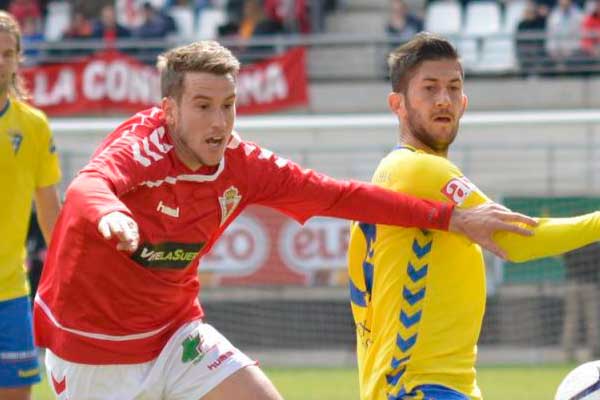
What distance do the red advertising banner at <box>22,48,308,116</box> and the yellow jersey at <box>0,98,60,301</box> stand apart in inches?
445

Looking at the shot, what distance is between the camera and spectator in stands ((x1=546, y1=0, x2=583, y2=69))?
18047mm

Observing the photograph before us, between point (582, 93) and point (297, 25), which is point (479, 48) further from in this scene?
point (297, 25)

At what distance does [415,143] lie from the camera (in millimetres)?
4973

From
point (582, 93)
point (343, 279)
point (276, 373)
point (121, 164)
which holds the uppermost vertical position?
point (121, 164)

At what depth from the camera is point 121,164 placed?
15.5 ft

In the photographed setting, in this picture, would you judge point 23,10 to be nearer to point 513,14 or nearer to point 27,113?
point 513,14

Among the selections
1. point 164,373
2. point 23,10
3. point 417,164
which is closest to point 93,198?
point 164,373

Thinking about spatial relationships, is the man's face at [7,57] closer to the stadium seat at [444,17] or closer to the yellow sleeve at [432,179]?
the yellow sleeve at [432,179]

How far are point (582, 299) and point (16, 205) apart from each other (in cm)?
821

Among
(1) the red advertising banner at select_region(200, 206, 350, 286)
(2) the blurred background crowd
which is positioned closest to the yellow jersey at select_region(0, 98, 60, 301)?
(1) the red advertising banner at select_region(200, 206, 350, 286)

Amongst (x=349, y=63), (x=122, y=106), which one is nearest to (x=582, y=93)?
(x=349, y=63)

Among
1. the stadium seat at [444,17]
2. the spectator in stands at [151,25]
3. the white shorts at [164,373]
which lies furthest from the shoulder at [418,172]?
the stadium seat at [444,17]

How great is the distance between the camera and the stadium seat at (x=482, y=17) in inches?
774

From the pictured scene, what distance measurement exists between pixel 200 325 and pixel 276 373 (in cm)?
893
